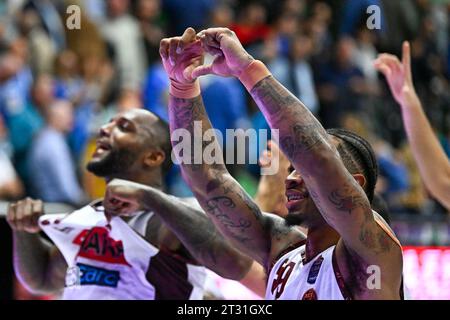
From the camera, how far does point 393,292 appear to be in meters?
4.02

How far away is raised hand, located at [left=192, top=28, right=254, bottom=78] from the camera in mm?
3994

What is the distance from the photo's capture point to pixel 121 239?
5.74 m

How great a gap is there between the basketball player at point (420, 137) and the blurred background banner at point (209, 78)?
2.95m

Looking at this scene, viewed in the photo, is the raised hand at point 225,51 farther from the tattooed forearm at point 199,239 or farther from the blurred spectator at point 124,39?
the blurred spectator at point 124,39

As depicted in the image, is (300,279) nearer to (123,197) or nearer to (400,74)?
(123,197)

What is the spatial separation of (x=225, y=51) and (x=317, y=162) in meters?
0.55

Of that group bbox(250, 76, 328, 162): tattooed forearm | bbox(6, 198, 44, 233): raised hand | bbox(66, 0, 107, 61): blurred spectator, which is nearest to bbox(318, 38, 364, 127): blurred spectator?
bbox(66, 0, 107, 61): blurred spectator

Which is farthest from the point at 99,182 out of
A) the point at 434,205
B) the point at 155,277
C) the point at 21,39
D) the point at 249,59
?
the point at 249,59

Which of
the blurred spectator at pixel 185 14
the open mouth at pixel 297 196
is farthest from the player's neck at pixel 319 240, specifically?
the blurred spectator at pixel 185 14

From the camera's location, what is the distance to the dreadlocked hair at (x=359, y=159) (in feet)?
14.2

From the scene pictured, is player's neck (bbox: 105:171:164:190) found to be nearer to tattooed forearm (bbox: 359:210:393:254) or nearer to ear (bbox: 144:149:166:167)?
ear (bbox: 144:149:166:167)

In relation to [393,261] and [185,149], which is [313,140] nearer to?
[393,261]

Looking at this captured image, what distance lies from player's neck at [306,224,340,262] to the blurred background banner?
14.9ft

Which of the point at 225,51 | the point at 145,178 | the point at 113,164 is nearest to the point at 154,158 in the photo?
the point at 145,178
